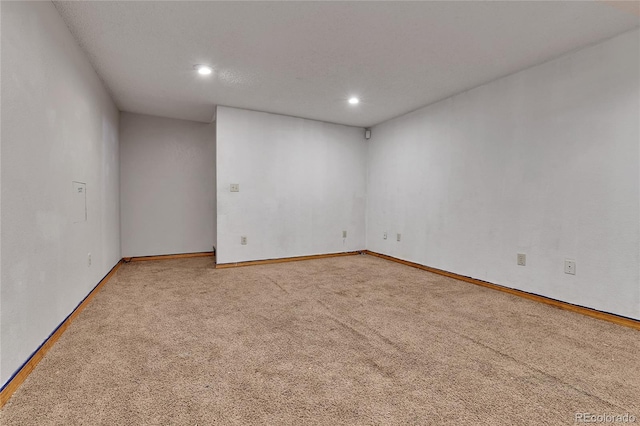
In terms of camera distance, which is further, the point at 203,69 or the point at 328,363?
the point at 203,69

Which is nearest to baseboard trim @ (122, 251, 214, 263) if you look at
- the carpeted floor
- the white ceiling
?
A: the carpeted floor

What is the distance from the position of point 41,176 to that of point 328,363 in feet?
6.82

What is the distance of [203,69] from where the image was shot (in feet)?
9.70

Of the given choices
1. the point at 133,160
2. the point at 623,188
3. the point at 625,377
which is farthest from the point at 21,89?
the point at 623,188

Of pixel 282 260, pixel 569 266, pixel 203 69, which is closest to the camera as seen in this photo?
pixel 569 266

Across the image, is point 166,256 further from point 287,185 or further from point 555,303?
point 555,303

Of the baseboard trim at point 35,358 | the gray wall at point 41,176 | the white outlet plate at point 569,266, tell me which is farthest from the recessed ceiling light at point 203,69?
the white outlet plate at point 569,266

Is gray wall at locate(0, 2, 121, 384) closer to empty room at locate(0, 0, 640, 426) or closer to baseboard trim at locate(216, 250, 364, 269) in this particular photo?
empty room at locate(0, 0, 640, 426)

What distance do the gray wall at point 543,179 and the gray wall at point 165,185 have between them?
137 inches

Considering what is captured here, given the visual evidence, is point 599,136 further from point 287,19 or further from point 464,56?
point 287,19

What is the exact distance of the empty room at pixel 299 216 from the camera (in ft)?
4.79

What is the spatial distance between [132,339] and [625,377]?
2960 millimetres

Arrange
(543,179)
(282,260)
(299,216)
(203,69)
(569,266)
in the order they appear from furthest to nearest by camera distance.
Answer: (299,216) < (282,260) < (203,69) < (543,179) < (569,266)

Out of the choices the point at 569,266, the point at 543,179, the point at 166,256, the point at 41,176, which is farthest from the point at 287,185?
the point at 569,266
